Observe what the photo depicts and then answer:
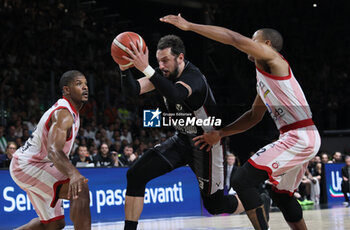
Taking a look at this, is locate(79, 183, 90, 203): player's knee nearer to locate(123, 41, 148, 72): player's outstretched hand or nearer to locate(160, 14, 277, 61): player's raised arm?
locate(123, 41, 148, 72): player's outstretched hand

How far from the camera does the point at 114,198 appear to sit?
9.69m

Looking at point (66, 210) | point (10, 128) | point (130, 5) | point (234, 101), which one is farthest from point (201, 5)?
point (66, 210)

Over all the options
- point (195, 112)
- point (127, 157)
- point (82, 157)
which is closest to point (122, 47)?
point (195, 112)

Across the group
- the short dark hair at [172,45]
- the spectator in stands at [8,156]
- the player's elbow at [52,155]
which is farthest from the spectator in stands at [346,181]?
the player's elbow at [52,155]

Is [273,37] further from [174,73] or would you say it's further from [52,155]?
[52,155]

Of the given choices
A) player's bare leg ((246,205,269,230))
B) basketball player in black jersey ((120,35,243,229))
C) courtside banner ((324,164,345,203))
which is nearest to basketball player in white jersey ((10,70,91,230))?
basketball player in black jersey ((120,35,243,229))

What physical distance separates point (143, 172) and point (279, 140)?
1212mm

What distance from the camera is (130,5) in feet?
63.8

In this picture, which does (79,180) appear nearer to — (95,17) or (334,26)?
(95,17)

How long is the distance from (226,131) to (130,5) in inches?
614

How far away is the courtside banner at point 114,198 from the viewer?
27.6ft

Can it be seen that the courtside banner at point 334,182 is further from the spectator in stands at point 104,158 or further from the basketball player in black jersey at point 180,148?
the basketball player in black jersey at point 180,148

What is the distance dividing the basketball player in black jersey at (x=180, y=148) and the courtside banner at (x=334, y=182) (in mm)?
8997

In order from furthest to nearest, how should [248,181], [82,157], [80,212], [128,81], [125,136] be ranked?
[125,136]
[82,157]
[128,81]
[248,181]
[80,212]
